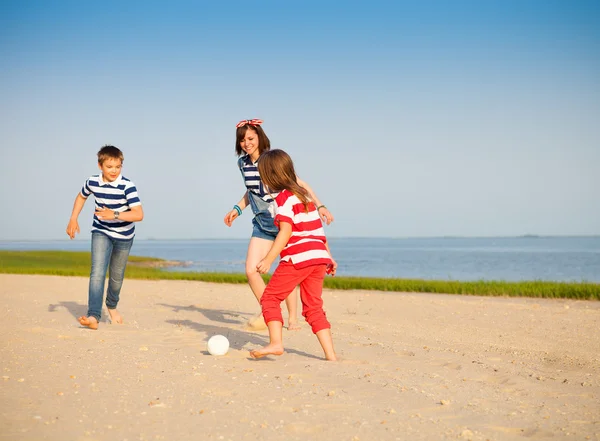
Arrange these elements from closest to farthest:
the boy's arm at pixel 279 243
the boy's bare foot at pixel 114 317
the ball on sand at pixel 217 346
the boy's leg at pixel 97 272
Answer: the boy's arm at pixel 279 243
the ball on sand at pixel 217 346
the boy's leg at pixel 97 272
the boy's bare foot at pixel 114 317

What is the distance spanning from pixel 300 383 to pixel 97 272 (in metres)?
3.28

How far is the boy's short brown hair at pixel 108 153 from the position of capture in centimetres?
673

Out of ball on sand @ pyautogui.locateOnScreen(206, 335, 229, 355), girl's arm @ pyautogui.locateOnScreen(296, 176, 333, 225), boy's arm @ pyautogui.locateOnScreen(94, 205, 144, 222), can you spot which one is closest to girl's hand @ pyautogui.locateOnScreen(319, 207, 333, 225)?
girl's arm @ pyautogui.locateOnScreen(296, 176, 333, 225)

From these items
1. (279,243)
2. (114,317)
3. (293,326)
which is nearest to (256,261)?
(293,326)

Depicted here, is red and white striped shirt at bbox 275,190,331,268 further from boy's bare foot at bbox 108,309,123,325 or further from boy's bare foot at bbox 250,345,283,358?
boy's bare foot at bbox 108,309,123,325

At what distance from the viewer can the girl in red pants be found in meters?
5.20

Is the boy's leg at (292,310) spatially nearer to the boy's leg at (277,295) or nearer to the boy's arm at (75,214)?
the boy's leg at (277,295)

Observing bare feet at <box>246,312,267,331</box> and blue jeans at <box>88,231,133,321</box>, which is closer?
blue jeans at <box>88,231,133,321</box>

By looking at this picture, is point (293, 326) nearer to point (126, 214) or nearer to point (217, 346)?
point (217, 346)

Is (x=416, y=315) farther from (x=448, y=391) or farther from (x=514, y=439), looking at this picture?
(x=514, y=439)

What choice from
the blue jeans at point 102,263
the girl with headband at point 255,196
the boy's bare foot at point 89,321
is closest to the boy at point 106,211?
the blue jeans at point 102,263

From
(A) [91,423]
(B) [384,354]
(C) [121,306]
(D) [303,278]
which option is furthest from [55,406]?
(C) [121,306]

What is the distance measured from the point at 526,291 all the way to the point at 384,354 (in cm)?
808

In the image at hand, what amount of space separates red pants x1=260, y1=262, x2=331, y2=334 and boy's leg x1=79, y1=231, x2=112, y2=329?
2.28 metres
